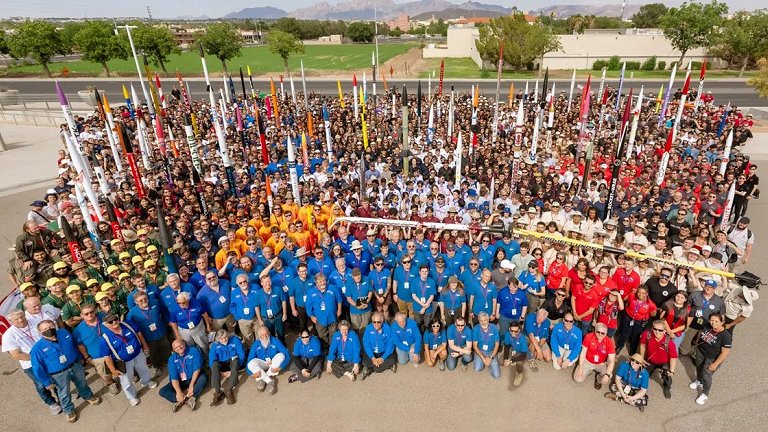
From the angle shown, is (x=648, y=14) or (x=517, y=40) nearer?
(x=517, y=40)

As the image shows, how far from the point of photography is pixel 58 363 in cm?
672

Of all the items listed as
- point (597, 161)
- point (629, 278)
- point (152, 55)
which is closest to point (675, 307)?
point (629, 278)

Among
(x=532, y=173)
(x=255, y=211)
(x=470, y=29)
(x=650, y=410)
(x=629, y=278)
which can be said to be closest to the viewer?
(x=650, y=410)

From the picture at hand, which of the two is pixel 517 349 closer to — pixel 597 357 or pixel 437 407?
pixel 597 357

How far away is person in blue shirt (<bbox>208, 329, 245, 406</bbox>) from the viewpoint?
744 cm

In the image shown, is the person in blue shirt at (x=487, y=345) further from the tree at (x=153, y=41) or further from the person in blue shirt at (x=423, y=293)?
the tree at (x=153, y=41)

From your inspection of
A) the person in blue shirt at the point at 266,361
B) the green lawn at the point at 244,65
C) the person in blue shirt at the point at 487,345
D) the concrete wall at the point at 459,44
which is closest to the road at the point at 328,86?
the green lawn at the point at 244,65

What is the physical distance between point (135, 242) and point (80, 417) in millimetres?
3671

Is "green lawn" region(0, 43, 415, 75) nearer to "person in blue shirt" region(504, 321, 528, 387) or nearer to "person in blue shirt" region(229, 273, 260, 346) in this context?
"person in blue shirt" region(229, 273, 260, 346)

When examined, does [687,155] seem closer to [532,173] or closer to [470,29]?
[532,173]

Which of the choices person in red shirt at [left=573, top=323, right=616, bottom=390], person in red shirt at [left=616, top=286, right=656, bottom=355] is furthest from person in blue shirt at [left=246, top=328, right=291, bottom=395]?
person in red shirt at [left=616, top=286, right=656, bottom=355]

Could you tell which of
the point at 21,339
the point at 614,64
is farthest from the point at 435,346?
the point at 614,64

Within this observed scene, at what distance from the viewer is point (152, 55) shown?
44.8 m

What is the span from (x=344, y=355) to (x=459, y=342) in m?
2.20
